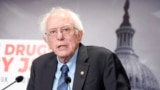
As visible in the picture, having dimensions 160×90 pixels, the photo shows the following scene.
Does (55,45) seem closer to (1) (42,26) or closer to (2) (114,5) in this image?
Result: (1) (42,26)

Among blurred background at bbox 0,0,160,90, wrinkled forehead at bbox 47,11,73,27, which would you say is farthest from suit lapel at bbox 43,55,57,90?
blurred background at bbox 0,0,160,90

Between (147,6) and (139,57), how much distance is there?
23.5 inches

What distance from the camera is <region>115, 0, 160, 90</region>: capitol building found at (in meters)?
3.43

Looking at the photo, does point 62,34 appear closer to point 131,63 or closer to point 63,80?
point 63,80

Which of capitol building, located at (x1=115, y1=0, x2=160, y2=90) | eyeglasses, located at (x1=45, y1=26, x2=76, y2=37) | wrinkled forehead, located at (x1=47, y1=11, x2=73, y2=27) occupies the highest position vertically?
wrinkled forehead, located at (x1=47, y1=11, x2=73, y2=27)

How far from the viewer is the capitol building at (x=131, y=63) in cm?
343

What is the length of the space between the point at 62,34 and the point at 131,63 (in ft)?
5.75

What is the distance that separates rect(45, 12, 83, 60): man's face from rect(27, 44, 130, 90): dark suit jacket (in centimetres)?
12

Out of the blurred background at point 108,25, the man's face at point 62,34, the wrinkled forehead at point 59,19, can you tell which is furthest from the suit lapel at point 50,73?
the blurred background at point 108,25

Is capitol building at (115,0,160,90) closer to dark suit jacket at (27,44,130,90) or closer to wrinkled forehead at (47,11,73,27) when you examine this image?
dark suit jacket at (27,44,130,90)

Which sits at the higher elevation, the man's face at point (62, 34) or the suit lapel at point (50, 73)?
the man's face at point (62, 34)

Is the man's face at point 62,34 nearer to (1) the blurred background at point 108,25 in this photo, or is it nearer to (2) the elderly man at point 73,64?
(2) the elderly man at point 73,64

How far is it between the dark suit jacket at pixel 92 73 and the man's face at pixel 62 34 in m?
0.12

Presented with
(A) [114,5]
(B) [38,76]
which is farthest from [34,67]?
(A) [114,5]
